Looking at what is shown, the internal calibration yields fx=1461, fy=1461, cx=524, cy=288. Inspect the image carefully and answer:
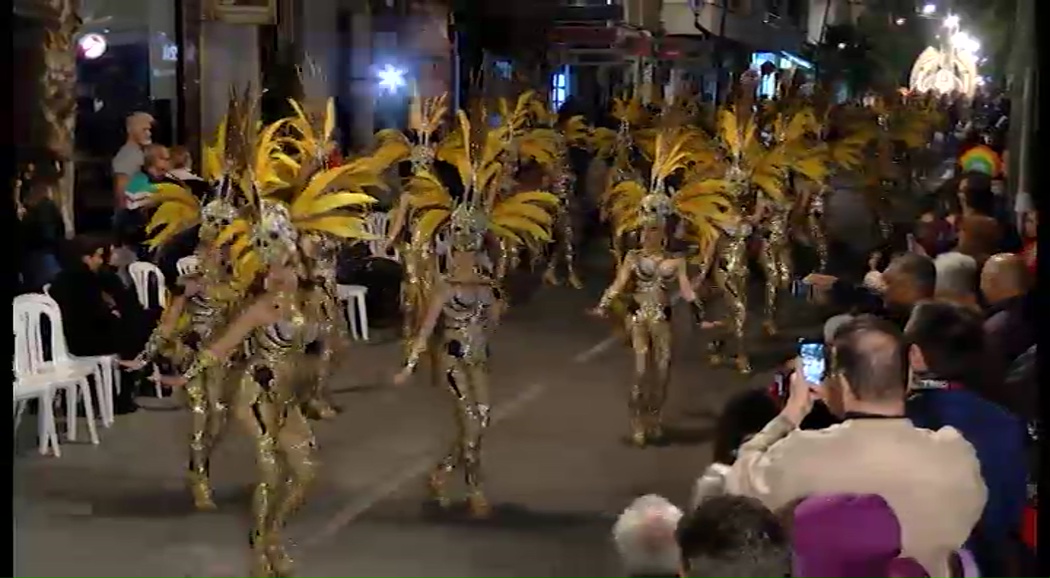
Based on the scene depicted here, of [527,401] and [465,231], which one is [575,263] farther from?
[465,231]

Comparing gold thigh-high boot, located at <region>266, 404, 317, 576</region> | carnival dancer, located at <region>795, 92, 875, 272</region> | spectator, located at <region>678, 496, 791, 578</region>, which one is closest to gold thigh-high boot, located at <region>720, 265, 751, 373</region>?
carnival dancer, located at <region>795, 92, 875, 272</region>

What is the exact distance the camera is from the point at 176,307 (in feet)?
20.0

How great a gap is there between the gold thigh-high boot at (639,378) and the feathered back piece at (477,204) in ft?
3.58

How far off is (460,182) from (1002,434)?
3094 mm

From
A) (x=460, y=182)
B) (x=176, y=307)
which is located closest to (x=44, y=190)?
(x=176, y=307)

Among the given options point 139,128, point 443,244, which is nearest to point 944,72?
point 443,244

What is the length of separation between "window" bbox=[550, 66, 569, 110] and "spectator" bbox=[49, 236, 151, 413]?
16.7 ft

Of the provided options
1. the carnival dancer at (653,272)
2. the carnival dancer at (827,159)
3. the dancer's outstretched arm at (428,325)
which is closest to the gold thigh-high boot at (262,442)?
the dancer's outstretched arm at (428,325)

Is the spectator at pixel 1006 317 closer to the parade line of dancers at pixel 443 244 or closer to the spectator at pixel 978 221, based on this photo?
the spectator at pixel 978 221

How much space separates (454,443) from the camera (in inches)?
Answer: 243

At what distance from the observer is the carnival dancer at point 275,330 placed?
4750 mm

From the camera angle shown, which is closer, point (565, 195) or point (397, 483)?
point (397, 483)

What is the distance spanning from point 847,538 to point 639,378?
4.28 metres

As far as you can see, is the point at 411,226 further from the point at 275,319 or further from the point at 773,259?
the point at 773,259
